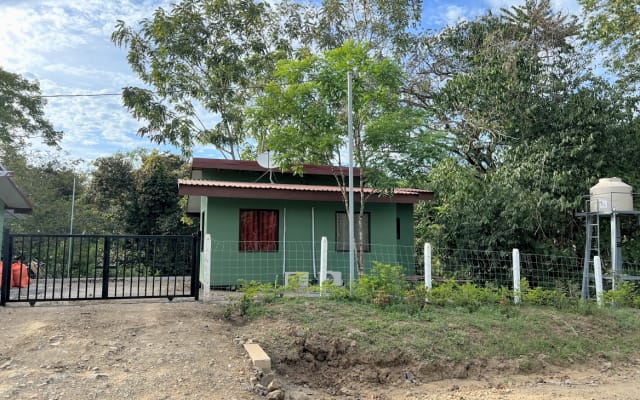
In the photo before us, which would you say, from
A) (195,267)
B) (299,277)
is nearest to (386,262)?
(299,277)

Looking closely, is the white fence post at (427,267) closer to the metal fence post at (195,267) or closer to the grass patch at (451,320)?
the grass patch at (451,320)

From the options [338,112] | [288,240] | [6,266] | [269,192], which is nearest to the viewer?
[6,266]

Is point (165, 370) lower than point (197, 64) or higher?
lower

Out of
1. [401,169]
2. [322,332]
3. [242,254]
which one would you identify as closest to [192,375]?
[322,332]

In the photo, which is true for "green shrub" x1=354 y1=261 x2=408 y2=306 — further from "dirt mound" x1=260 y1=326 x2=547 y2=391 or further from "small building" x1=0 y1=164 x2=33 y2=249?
"small building" x1=0 y1=164 x2=33 y2=249

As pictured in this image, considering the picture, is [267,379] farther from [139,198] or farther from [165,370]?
[139,198]

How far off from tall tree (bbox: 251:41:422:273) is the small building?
7440 mm

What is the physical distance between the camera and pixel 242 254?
454 inches

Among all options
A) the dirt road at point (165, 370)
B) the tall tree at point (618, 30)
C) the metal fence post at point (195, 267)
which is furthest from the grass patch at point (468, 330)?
the tall tree at point (618, 30)

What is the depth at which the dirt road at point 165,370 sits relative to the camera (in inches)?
181

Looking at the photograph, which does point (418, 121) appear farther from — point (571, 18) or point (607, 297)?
point (571, 18)

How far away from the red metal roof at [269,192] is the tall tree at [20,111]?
16923 millimetres

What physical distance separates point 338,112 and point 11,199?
1059 centimetres

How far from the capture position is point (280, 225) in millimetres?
12055
